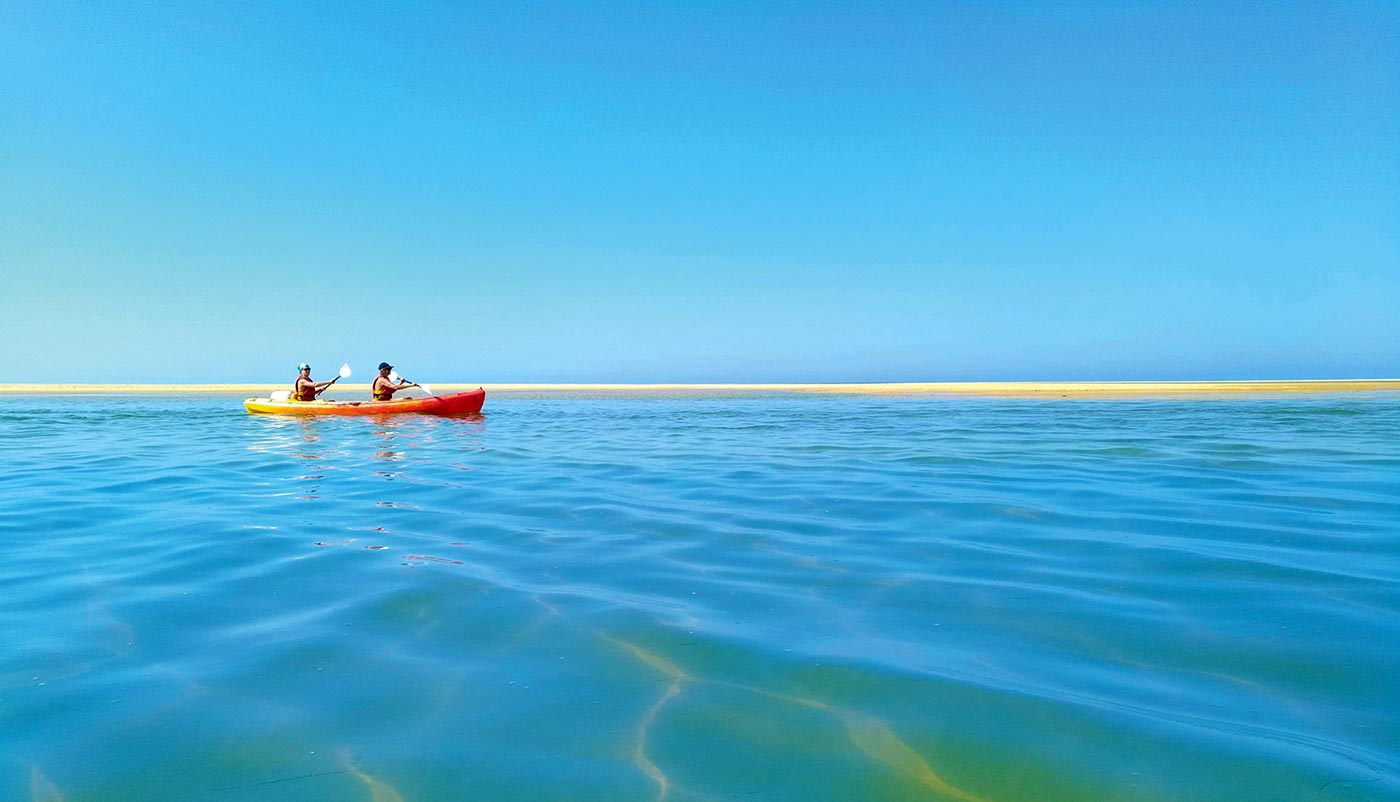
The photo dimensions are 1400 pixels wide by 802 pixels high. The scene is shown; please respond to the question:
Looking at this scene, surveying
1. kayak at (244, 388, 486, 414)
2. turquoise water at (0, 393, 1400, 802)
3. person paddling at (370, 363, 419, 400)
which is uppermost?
person paddling at (370, 363, 419, 400)

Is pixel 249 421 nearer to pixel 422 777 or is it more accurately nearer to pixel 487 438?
pixel 487 438

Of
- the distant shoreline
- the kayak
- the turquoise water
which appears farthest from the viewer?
the distant shoreline

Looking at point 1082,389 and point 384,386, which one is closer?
point 384,386

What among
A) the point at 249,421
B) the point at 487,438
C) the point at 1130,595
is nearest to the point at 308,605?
the point at 1130,595

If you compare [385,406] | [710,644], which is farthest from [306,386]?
[710,644]

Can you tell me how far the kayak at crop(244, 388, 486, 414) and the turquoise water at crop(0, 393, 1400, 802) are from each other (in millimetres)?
14149

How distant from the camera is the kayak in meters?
21.2

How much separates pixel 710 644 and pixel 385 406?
20224 millimetres

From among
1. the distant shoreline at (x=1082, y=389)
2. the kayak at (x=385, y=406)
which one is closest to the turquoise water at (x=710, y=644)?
the kayak at (x=385, y=406)

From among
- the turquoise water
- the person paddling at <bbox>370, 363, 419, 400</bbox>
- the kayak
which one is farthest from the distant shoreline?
the turquoise water

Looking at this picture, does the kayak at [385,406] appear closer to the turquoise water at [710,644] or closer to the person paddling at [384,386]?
the person paddling at [384,386]

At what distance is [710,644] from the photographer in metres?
3.32

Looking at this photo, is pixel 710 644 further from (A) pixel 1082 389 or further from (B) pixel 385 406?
(A) pixel 1082 389

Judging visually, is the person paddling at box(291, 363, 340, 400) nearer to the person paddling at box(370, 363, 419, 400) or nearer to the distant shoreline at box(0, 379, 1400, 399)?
the person paddling at box(370, 363, 419, 400)
